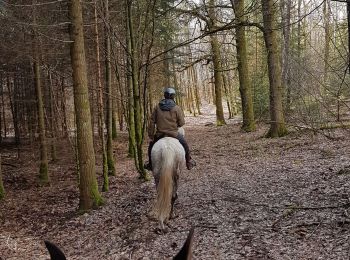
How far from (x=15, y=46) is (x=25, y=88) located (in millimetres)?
8054

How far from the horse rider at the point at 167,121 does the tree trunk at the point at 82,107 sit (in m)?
1.82

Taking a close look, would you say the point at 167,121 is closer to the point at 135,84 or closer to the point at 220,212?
the point at 220,212

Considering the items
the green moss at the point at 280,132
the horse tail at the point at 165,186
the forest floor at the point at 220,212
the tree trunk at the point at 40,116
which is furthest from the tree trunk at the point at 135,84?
the green moss at the point at 280,132

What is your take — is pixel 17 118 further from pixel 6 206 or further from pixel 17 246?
pixel 17 246

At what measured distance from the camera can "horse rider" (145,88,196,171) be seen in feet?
29.5

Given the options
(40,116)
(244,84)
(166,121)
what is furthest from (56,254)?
(244,84)

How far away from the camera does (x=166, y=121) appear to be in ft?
29.6

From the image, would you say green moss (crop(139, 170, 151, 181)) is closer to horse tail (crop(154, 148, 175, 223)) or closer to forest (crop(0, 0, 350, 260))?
forest (crop(0, 0, 350, 260))

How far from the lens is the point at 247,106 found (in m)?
22.4

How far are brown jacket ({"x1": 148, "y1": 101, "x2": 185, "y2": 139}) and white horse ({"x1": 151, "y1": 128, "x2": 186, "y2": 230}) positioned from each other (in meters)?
0.28

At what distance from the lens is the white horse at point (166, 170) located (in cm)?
820

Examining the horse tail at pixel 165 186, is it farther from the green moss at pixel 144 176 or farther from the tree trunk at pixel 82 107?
the green moss at pixel 144 176

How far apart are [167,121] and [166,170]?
1277 mm

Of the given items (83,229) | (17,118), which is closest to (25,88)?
(17,118)
